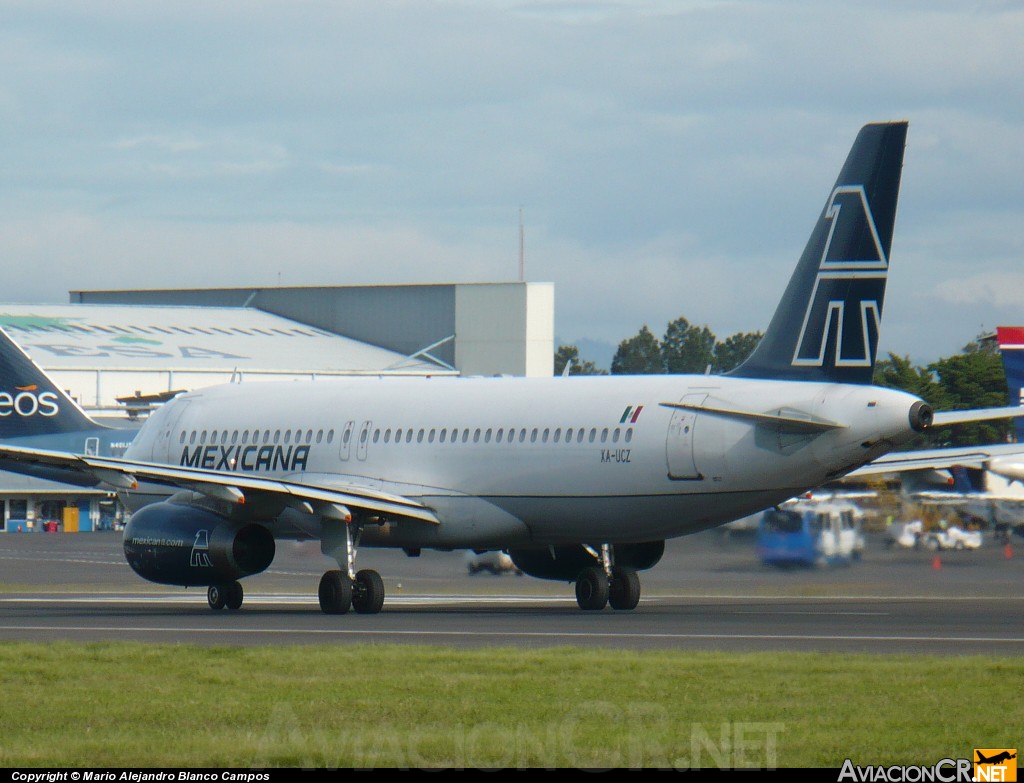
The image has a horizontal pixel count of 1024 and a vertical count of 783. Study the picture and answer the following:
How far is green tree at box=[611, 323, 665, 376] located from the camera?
169 metres

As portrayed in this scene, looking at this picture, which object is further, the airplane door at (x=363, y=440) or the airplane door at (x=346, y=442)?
the airplane door at (x=346, y=442)

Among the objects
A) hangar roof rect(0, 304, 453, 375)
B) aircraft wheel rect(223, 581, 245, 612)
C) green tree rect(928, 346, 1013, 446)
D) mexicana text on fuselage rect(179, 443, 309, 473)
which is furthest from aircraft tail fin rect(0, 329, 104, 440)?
green tree rect(928, 346, 1013, 446)

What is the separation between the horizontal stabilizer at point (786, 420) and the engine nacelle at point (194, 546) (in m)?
8.93

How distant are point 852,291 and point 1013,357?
19.1 meters

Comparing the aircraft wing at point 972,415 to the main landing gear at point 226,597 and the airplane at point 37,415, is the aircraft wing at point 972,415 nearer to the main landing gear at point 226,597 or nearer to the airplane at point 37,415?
the main landing gear at point 226,597

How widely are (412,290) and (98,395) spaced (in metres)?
21.5

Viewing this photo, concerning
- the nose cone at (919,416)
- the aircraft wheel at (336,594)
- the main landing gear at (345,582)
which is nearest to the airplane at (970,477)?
the nose cone at (919,416)

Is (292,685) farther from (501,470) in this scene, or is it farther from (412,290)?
(412,290)

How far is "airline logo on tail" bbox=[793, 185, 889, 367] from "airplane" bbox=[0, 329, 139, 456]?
735 inches

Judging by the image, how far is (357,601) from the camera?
100 ft

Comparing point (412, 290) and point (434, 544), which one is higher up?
point (412, 290)

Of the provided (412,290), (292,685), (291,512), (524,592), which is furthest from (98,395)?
(292,685)

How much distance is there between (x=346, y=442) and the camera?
111ft

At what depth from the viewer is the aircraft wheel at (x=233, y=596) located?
32.5 m
